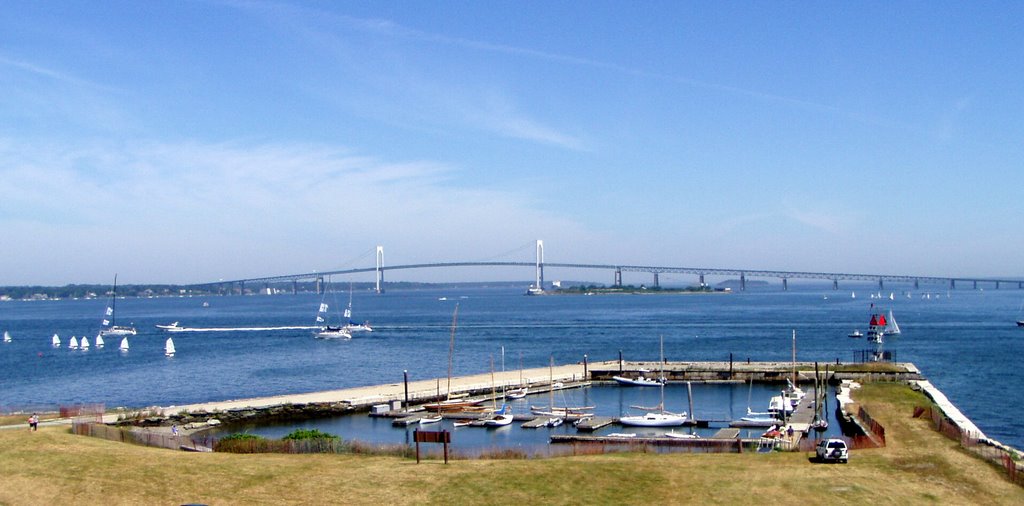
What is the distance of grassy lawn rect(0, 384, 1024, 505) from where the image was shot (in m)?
28.7

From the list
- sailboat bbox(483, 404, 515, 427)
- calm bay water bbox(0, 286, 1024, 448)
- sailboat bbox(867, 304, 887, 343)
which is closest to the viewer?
sailboat bbox(483, 404, 515, 427)

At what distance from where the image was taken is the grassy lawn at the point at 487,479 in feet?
94.1

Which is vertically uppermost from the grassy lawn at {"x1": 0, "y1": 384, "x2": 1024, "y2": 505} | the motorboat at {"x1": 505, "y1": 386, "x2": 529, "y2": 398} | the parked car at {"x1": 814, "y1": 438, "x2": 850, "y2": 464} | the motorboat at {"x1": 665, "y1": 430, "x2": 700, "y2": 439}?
the parked car at {"x1": 814, "y1": 438, "x2": 850, "y2": 464}

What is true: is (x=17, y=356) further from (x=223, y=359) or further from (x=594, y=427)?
(x=594, y=427)

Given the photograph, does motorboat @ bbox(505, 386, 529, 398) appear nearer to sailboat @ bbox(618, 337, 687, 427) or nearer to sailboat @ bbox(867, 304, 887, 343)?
sailboat @ bbox(618, 337, 687, 427)

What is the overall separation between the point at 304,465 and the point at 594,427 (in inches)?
910

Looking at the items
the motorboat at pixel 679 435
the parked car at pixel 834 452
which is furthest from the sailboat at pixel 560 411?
the parked car at pixel 834 452

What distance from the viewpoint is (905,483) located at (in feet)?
98.8

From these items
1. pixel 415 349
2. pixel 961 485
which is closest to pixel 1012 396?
pixel 961 485

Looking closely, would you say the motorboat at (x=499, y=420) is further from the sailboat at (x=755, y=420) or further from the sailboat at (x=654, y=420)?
the sailboat at (x=755, y=420)

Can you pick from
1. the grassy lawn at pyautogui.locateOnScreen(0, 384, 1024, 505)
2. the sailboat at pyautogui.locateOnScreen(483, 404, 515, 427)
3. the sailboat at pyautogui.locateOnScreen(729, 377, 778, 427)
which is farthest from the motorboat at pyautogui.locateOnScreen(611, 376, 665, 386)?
the grassy lawn at pyautogui.locateOnScreen(0, 384, 1024, 505)

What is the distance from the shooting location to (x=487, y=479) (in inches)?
1199

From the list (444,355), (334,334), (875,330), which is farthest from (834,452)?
(334,334)

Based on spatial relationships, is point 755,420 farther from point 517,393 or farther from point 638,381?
A: point 638,381
